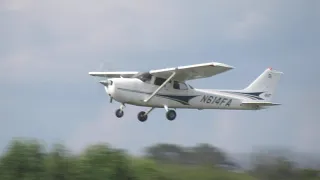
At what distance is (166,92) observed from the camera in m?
50.4

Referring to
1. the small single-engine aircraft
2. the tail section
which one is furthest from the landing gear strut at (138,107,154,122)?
the tail section

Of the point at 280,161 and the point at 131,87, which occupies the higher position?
the point at 131,87

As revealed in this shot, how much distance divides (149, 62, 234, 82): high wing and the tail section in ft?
16.8

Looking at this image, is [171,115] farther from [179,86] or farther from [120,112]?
[120,112]

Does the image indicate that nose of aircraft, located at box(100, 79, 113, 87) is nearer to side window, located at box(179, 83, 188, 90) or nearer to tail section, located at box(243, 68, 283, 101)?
side window, located at box(179, 83, 188, 90)

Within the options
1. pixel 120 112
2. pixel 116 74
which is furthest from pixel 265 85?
pixel 120 112

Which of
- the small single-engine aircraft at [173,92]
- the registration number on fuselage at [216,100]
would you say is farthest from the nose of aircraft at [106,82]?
the registration number on fuselage at [216,100]

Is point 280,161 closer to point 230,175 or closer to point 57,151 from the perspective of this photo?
point 230,175

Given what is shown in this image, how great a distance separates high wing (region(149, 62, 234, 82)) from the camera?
47.5 metres

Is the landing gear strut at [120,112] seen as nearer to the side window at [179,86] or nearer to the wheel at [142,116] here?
the wheel at [142,116]

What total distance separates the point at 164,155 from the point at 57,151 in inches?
352

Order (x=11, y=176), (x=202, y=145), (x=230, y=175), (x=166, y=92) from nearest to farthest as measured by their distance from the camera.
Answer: (x=11, y=176) < (x=230, y=175) < (x=166, y=92) < (x=202, y=145)

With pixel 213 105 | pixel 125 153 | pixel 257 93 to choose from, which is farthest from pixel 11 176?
pixel 257 93

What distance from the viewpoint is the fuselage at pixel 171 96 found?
161ft
